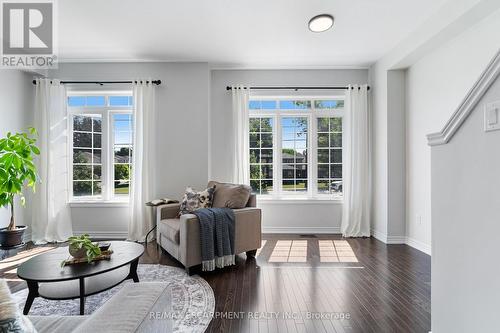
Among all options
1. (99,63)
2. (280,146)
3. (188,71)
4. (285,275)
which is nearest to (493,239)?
(285,275)

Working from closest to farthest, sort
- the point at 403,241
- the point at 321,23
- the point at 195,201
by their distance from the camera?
1. the point at 321,23
2. the point at 195,201
3. the point at 403,241

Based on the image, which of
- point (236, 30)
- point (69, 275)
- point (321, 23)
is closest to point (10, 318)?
point (69, 275)

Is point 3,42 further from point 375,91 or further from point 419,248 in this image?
point 419,248

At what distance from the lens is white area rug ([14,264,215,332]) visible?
187 cm

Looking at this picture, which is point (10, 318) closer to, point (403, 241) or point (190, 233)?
point (190, 233)

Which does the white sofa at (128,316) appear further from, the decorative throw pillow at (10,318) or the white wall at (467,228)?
the white wall at (467,228)

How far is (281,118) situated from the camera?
4.33m

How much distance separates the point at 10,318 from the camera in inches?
29.3

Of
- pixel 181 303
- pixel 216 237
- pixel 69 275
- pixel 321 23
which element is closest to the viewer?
pixel 69 275

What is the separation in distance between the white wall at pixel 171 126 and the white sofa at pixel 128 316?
2829 mm

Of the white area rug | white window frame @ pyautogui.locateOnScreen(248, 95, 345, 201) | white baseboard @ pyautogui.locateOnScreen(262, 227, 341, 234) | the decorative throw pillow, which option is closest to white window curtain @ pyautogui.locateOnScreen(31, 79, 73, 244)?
Result: the white area rug

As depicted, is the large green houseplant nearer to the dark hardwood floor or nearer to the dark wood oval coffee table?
the dark hardwood floor

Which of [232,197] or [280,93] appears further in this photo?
[280,93]

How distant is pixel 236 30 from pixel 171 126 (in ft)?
5.88
